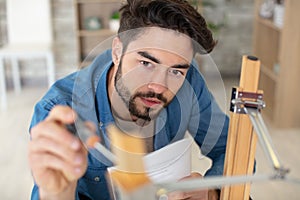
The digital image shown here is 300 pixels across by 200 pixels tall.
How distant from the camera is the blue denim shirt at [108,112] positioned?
68 centimetres

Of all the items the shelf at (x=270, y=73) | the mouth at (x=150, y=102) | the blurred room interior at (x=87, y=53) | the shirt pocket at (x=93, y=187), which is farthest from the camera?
the shelf at (x=270, y=73)

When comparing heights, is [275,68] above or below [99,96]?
below

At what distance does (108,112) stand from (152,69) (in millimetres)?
130

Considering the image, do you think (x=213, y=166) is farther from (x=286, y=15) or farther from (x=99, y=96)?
(x=286, y=15)

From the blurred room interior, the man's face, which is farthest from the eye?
the blurred room interior

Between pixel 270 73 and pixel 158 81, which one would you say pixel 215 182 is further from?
pixel 270 73

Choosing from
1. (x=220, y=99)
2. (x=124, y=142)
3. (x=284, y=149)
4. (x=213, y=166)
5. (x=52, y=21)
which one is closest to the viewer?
(x=124, y=142)

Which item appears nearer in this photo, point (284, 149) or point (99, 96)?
point (99, 96)

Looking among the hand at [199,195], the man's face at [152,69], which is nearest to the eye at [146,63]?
the man's face at [152,69]

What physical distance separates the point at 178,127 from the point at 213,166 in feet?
0.60

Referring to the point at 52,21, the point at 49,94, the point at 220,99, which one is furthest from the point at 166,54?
the point at 52,21

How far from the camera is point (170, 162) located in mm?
642

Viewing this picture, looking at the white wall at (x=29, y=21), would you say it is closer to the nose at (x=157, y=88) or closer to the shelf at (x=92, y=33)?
the shelf at (x=92, y=33)

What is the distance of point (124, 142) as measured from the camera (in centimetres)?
54
